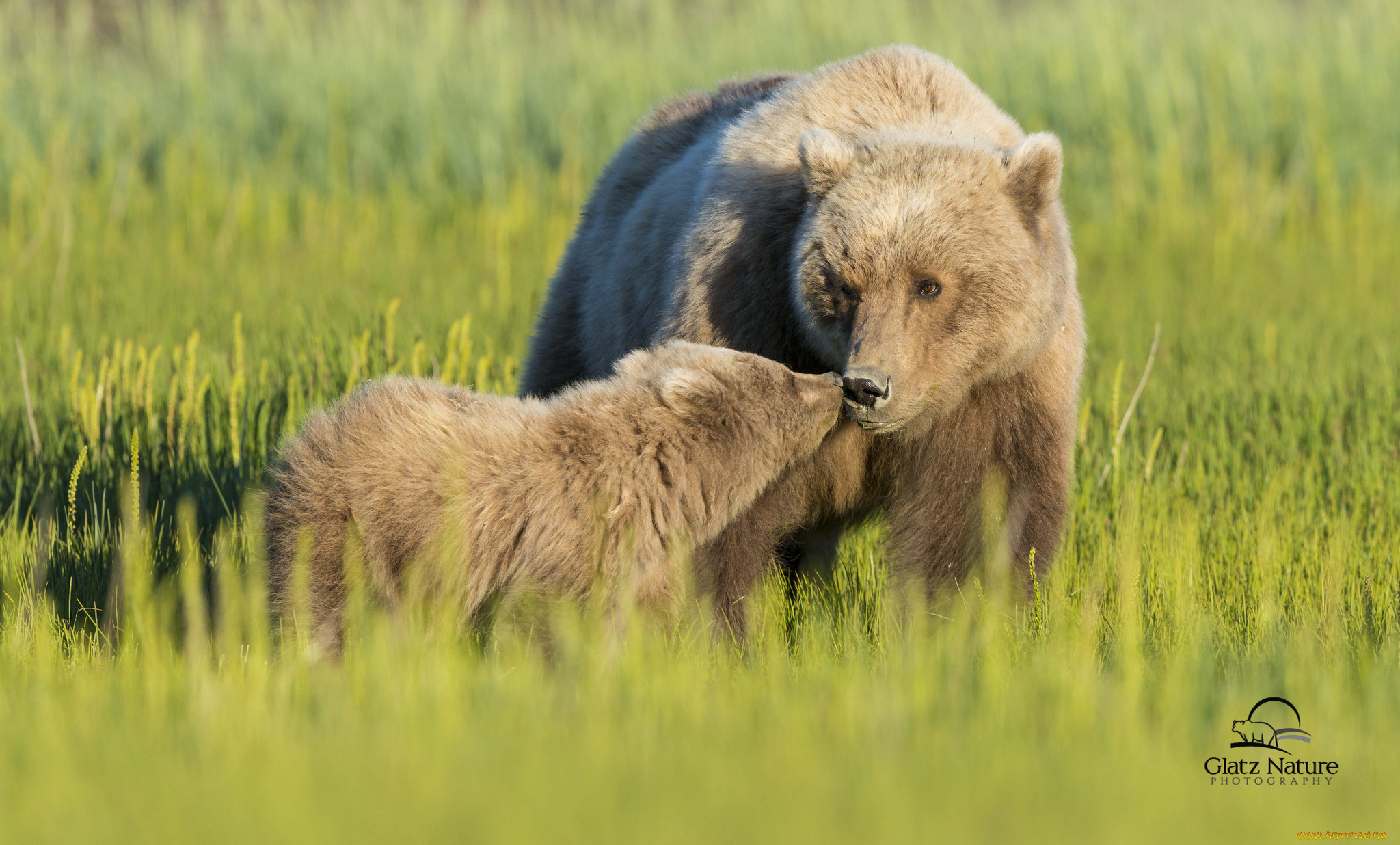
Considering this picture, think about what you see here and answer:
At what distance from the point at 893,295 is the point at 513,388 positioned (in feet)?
11.3

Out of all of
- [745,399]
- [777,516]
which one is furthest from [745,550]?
[745,399]

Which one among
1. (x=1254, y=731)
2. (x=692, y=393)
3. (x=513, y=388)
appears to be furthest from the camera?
(x=513, y=388)

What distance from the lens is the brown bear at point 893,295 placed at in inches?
168

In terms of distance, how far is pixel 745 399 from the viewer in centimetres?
428

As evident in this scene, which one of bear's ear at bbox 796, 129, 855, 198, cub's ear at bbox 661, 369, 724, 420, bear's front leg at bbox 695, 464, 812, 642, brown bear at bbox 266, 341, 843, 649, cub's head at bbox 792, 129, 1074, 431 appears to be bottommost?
bear's front leg at bbox 695, 464, 812, 642

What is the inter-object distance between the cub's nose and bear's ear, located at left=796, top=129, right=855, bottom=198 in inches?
27.2

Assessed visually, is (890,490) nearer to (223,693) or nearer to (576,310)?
(576,310)

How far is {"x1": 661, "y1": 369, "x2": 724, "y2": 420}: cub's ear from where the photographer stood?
420cm

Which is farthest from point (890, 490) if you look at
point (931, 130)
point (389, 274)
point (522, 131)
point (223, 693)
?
point (522, 131)

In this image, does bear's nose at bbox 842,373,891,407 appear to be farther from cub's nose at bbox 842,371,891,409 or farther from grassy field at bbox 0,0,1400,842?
grassy field at bbox 0,0,1400,842

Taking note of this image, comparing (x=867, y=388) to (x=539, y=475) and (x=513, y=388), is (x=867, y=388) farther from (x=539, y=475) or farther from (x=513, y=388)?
(x=513, y=388)

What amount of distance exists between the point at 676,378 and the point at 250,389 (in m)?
3.55

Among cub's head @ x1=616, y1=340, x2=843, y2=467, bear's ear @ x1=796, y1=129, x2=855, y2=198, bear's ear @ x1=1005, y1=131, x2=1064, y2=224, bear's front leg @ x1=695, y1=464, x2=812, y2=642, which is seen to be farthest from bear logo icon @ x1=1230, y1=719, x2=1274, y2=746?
bear's ear @ x1=796, y1=129, x2=855, y2=198

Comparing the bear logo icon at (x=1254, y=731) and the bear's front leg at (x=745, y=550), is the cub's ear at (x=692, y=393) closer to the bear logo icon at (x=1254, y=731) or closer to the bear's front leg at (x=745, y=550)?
the bear's front leg at (x=745, y=550)
